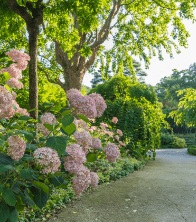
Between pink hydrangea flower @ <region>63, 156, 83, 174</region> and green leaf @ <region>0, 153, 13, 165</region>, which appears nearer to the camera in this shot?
green leaf @ <region>0, 153, 13, 165</region>

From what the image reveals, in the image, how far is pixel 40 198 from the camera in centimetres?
129

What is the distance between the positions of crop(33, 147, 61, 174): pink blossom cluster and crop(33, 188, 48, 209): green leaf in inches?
10.1

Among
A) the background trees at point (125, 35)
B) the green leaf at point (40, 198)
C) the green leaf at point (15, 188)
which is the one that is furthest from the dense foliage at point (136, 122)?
the green leaf at point (15, 188)

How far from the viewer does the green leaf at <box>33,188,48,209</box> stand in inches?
50.0

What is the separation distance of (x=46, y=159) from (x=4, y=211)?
16.2 inches

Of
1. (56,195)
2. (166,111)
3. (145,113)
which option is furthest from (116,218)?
(166,111)

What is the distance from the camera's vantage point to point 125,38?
10.2 metres

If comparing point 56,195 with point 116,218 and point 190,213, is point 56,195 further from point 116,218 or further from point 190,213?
point 190,213

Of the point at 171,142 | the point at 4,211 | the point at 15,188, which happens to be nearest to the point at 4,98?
the point at 15,188

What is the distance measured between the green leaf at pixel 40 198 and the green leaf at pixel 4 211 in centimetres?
17

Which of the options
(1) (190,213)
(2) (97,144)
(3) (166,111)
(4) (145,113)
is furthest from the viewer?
(3) (166,111)

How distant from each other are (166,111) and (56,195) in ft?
84.1

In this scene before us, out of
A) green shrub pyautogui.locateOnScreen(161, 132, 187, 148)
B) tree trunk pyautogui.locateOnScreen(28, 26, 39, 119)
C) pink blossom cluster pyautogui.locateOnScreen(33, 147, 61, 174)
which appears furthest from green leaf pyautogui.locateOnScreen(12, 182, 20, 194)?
green shrub pyautogui.locateOnScreen(161, 132, 187, 148)

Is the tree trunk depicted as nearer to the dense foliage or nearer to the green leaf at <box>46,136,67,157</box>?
the green leaf at <box>46,136,67,157</box>
